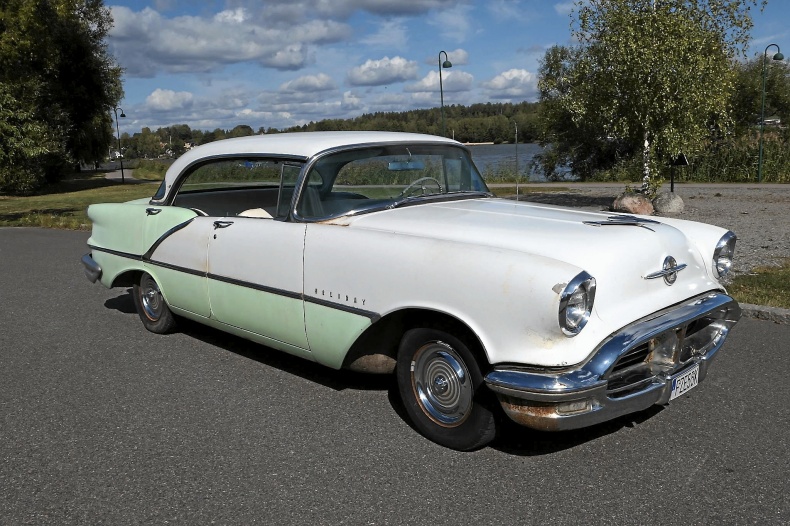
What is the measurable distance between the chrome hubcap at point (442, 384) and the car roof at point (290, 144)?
1.52 metres

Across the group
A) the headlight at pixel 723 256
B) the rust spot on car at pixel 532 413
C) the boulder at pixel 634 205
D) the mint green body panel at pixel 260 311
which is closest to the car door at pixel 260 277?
the mint green body panel at pixel 260 311

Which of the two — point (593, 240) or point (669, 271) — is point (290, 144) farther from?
point (669, 271)

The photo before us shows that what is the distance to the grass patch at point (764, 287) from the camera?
6.07m

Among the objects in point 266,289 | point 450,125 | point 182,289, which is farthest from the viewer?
point 450,125

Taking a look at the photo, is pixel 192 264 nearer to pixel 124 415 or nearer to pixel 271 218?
pixel 271 218

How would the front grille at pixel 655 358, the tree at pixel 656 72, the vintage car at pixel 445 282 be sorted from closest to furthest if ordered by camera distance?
the vintage car at pixel 445 282, the front grille at pixel 655 358, the tree at pixel 656 72

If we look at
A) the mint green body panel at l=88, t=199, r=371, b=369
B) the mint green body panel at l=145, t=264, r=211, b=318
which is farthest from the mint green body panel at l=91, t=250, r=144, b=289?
the mint green body panel at l=145, t=264, r=211, b=318

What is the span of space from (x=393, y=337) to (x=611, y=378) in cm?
120

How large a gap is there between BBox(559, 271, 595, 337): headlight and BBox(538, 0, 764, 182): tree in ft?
36.6

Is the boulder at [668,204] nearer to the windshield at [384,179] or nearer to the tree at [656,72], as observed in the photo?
the tree at [656,72]

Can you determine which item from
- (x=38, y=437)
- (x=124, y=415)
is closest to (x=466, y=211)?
(x=124, y=415)

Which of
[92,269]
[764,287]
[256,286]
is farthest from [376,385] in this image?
[764,287]

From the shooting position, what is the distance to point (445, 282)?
3.38 m

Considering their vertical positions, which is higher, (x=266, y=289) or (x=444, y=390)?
(x=266, y=289)
